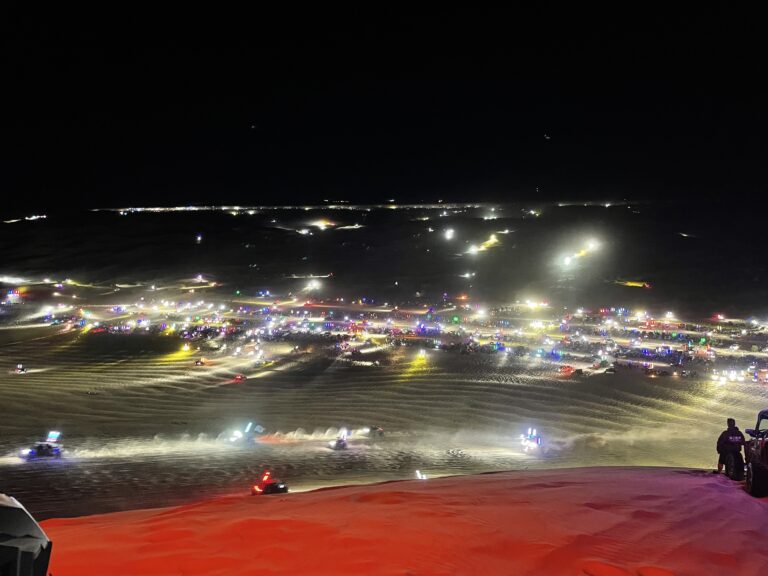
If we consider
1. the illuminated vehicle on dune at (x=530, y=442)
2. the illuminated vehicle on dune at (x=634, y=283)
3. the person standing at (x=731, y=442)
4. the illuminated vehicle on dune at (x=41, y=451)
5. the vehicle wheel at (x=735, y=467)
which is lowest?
the illuminated vehicle on dune at (x=41, y=451)

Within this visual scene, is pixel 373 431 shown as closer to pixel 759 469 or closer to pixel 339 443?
pixel 339 443

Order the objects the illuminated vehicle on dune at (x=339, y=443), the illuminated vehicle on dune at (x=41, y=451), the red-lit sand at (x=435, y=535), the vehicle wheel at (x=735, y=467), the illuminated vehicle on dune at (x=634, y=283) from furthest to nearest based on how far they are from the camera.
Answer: the illuminated vehicle on dune at (x=634, y=283) < the illuminated vehicle on dune at (x=339, y=443) < the illuminated vehicle on dune at (x=41, y=451) < the vehicle wheel at (x=735, y=467) < the red-lit sand at (x=435, y=535)

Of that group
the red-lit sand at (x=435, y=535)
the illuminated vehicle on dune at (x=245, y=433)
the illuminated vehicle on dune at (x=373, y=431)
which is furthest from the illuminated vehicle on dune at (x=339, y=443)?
the red-lit sand at (x=435, y=535)

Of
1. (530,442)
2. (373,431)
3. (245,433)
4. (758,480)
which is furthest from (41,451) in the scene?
(758,480)

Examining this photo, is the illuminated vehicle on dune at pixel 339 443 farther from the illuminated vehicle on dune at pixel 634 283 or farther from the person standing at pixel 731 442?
the illuminated vehicle on dune at pixel 634 283

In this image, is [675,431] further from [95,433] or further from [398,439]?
[95,433]

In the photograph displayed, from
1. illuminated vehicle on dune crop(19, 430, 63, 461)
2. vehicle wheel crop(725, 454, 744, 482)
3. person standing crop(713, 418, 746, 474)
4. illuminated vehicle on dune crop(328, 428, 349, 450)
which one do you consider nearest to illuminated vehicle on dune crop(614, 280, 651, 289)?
illuminated vehicle on dune crop(328, 428, 349, 450)
